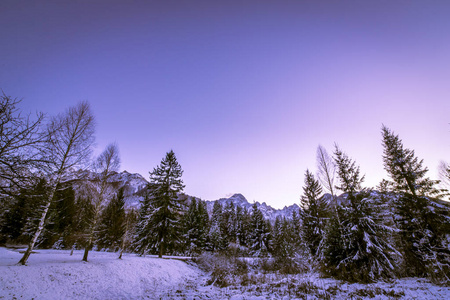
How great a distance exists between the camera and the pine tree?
1330 centimetres

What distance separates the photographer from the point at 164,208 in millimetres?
25062

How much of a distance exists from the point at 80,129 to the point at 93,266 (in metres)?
10.4

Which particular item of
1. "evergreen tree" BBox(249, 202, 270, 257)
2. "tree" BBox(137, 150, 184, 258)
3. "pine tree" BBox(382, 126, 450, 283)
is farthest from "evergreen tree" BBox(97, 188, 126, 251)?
"pine tree" BBox(382, 126, 450, 283)

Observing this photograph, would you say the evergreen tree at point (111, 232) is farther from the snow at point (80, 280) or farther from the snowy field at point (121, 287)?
the snowy field at point (121, 287)

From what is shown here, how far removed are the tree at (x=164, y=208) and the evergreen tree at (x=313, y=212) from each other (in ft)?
64.8

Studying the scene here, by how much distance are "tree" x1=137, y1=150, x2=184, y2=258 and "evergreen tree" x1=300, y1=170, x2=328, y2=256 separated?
19.8 metres

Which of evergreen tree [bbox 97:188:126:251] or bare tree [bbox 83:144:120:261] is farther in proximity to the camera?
evergreen tree [bbox 97:188:126:251]

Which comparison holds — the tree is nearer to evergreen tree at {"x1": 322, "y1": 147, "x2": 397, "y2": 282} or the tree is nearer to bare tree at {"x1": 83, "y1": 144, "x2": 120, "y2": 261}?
bare tree at {"x1": 83, "y1": 144, "x2": 120, "y2": 261}

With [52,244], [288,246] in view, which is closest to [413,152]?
[288,246]

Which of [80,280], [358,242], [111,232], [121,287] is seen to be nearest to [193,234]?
[111,232]

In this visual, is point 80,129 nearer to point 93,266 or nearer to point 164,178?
point 93,266

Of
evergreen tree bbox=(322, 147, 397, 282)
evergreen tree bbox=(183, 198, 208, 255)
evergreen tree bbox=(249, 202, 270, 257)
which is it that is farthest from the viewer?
evergreen tree bbox=(249, 202, 270, 257)

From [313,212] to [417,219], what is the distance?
41.0ft

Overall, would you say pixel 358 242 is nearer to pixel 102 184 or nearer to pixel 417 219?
pixel 417 219
